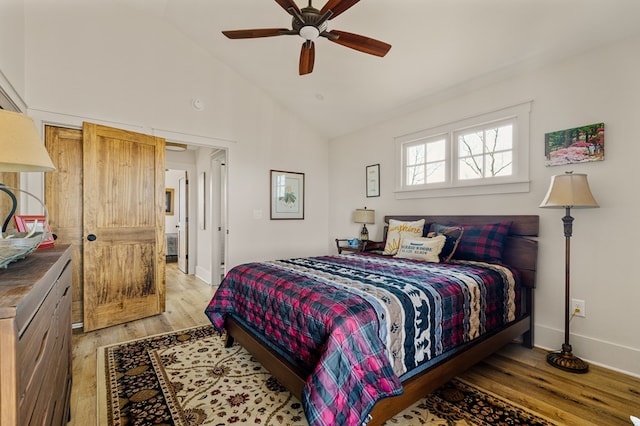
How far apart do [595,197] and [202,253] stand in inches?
208

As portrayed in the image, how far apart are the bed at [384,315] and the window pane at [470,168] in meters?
0.50

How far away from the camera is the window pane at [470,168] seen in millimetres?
3281

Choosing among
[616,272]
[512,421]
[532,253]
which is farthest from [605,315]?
[512,421]

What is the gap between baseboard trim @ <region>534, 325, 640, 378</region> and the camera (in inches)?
89.2

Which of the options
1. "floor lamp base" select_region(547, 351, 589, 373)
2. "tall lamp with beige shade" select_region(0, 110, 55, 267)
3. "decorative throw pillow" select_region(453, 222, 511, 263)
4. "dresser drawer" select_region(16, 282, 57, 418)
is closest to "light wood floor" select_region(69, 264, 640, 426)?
"floor lamp base" select_region(547, 351, 589, 373)

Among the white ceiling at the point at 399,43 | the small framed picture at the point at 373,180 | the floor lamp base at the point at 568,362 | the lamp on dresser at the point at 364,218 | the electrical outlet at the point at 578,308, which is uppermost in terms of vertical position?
the white ceiling at the point at 399,43

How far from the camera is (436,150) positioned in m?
3.70

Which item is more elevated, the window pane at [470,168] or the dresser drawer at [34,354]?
the window pane at [470,168]

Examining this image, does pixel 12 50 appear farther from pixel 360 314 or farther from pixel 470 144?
pixel 470 144

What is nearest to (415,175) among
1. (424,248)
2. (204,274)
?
(424,248)

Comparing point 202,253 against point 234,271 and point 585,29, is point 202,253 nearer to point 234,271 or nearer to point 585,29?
point 234,271

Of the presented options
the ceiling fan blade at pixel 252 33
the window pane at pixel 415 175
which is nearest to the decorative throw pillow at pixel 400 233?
the window pane at pixel 415 175

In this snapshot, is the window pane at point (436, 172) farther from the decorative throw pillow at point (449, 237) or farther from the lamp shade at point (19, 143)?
the lamp shade at point (19, 143)

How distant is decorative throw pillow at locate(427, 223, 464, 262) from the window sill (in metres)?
0.50
